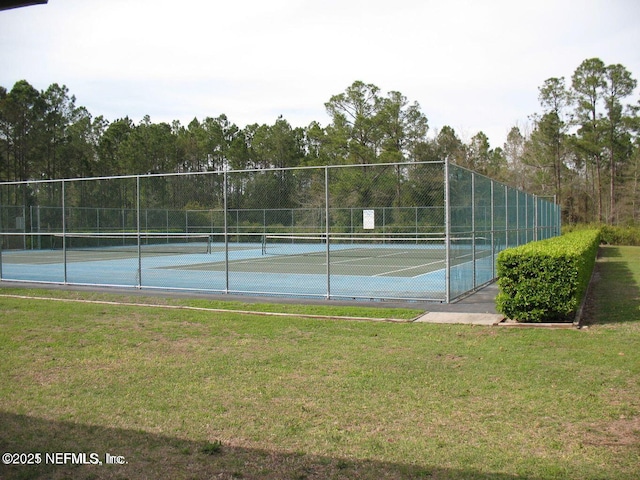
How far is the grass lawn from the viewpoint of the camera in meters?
4.14

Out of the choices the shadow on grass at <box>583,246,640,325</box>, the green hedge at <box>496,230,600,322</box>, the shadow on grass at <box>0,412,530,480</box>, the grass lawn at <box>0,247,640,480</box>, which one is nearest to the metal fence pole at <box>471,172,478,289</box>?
the shadow on grass at <box>583,246,640,325</box>

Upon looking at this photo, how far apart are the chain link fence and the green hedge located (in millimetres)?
1835

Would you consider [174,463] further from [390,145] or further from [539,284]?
[390,145]

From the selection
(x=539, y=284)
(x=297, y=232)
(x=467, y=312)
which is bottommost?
(x=467, y=312)

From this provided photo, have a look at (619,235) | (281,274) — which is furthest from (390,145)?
(281,274)

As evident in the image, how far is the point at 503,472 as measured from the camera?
3934 millimetres

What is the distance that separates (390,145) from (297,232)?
22499 mm

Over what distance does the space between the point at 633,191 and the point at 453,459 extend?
1901 inches

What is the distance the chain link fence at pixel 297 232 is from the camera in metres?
13.7

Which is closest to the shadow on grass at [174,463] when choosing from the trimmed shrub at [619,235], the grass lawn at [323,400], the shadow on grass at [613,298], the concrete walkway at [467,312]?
the grass lawn at [323,400]

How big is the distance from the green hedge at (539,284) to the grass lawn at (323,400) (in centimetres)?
56

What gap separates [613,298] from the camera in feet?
40.8

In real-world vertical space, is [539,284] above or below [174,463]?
above

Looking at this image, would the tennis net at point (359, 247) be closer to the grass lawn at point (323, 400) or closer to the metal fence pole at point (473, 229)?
the metal fence pole at point (473, 229)
